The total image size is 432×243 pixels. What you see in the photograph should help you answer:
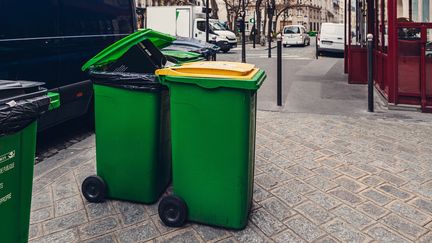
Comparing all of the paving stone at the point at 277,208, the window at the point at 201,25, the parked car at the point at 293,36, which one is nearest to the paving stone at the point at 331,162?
the paving stone at the point at 277,208

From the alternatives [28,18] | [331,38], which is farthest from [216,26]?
[28,18]

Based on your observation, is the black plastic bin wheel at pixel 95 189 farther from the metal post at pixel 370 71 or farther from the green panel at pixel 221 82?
the metal post at pixel 370 71

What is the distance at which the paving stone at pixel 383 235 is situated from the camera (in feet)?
8.87

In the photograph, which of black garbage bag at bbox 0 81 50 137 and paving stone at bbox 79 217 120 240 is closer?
black garbage bag at bbox 0 81 50 137

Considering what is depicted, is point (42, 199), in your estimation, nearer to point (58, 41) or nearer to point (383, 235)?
point (58, 41)

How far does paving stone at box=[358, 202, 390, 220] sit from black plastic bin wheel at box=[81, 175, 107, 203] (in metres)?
2.15

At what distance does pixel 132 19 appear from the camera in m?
6.75

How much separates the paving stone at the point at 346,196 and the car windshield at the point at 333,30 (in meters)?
17.1

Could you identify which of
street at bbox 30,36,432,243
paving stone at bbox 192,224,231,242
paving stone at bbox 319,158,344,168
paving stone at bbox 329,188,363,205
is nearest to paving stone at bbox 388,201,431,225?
street at bbox 30,36,432,243

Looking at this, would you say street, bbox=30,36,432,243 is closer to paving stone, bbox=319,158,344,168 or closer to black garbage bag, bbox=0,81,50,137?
paving stone, bbox=319,158,344,168

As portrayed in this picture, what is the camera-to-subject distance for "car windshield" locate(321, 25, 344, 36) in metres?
19.3

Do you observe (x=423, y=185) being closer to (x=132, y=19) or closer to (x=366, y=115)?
(x=366, y=115)

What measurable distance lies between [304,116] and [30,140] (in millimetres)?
5092

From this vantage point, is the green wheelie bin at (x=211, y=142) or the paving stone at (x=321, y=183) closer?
the green wheelie bin at (x=211, y=142)
